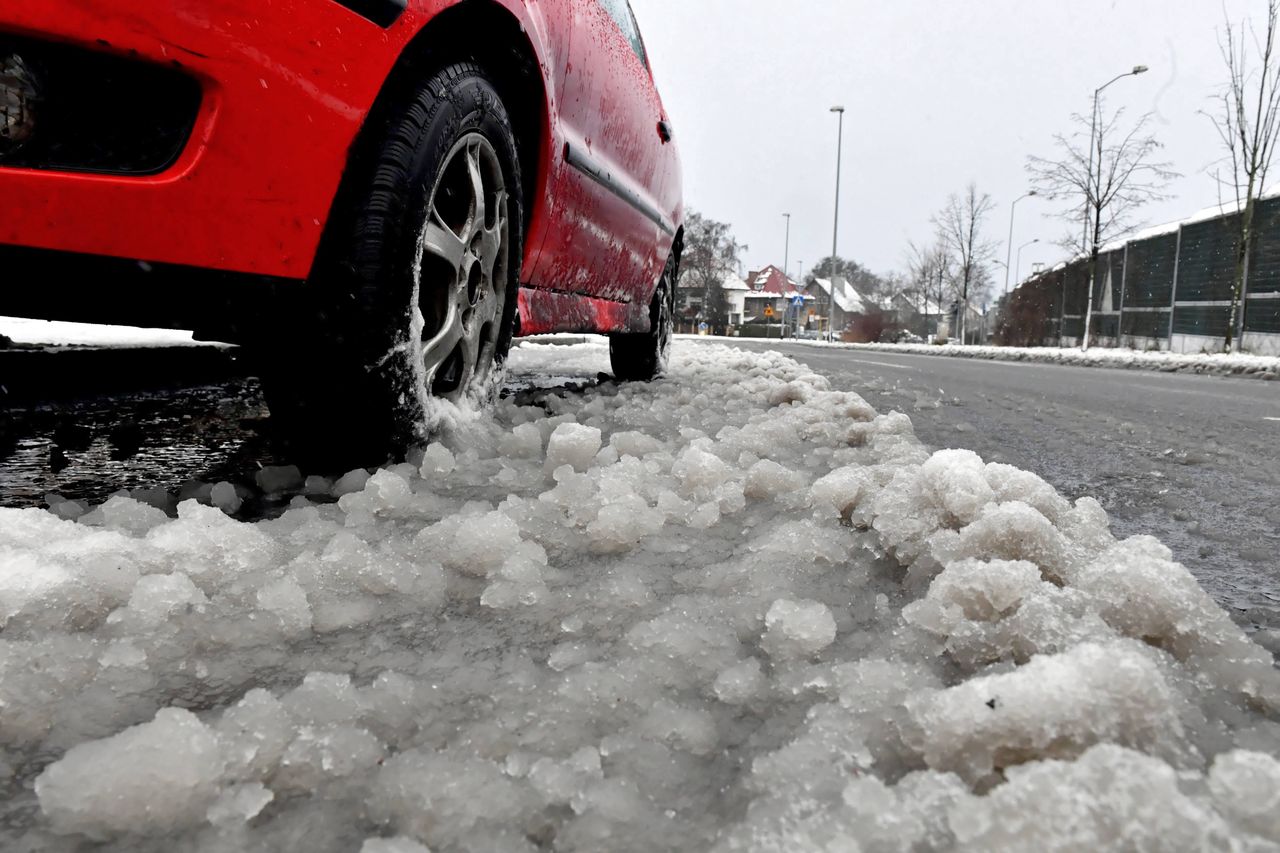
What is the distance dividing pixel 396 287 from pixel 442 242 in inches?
10.8

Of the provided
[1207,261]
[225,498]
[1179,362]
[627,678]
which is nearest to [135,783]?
[627,678]

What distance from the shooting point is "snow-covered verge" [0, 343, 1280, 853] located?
69 cm

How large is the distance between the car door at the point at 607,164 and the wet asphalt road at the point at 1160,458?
1427 mm

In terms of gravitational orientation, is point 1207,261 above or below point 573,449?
above

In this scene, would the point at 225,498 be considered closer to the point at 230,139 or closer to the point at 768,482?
the point at 230,139

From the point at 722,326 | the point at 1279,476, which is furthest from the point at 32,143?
the point at 722,326

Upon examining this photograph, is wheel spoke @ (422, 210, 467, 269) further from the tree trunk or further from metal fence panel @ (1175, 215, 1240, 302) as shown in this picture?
metal fence panel @ (1175, 215, 1240, 302)

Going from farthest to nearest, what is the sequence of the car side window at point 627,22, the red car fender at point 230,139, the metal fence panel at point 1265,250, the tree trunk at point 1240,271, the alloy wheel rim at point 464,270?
the metal fence panel at point 1265,250 < the tree trunk at point 1240,271 < the car side window at point 627,22 < the alloy wheel rim at point 464,270 < the red car fender at point 230,139

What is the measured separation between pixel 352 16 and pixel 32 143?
0.58 meters

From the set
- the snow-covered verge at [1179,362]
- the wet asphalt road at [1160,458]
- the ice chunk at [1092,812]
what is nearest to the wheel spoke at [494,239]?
the wet asphalt road at [1160,458]

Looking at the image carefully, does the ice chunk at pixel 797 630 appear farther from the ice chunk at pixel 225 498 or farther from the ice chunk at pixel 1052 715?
the ice chunk at pixel 225 498

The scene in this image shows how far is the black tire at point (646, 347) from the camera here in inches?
197

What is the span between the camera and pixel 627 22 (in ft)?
12.0

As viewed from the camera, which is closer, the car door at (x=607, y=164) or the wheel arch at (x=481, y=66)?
the wheel arch at (x=481, y=66)
